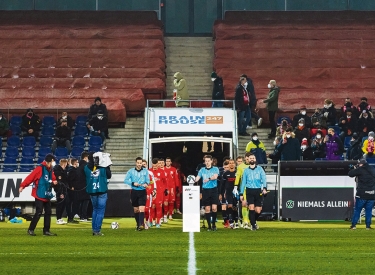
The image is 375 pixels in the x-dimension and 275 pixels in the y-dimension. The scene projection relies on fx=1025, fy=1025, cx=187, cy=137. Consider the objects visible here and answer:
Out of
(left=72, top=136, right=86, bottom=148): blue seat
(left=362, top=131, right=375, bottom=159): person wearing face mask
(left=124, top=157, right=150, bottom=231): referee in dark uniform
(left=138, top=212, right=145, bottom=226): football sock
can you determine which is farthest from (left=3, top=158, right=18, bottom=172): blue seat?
(left=362, top=131, right=375, bottom=159): person wearing face mask

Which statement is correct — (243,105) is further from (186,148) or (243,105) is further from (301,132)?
(186,148)

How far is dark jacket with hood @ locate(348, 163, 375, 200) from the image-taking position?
2445cm

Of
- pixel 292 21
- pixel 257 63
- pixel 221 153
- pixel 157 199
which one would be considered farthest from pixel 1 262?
pixel 292 21

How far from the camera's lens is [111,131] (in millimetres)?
35375

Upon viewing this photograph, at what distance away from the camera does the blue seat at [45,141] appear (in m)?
34.1

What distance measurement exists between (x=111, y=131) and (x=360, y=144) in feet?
29.3

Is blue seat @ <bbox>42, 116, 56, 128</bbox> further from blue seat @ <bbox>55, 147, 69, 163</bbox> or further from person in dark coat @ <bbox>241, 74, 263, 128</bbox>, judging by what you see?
person in dark coat @ <bbox>241, 74, 263, 128</bbox>

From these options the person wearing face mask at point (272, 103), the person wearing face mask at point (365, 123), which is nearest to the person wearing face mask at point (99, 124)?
the person wearing face mask at point (272, 103)

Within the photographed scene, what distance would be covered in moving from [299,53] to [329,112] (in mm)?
7739

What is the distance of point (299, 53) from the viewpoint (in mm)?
40844

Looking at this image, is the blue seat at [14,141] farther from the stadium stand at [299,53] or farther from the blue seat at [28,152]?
the stadium stand at [299,53]

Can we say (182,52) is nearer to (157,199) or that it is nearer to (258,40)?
(258,40)

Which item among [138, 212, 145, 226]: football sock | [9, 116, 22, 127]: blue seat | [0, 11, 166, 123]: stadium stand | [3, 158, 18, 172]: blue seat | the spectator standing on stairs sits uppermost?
[0, 11, 166, 123]: stadium stand

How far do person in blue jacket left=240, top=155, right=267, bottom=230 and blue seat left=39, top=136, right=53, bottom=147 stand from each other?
11.6m
